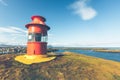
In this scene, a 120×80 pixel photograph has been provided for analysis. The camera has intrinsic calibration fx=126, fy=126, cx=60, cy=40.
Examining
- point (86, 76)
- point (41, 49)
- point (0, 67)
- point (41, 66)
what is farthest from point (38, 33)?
point (86, 76)

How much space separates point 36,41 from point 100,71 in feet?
32.7

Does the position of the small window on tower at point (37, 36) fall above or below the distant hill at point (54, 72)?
above

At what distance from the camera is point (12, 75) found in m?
13.7

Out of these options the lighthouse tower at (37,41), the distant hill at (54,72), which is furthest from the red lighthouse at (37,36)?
the distant hill at (54,72)

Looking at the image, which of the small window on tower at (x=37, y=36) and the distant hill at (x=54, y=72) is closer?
the distant hill at (x=54, y=72)

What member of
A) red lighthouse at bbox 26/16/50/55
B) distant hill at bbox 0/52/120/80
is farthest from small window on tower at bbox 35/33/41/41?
distant hill at bbox 0/52/120/80

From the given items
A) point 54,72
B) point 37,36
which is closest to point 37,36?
point 37,36

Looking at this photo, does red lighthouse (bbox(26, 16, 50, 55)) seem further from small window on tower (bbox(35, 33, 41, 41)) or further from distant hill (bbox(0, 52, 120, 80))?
distant hill (bbox(0, 52, 120, 80))

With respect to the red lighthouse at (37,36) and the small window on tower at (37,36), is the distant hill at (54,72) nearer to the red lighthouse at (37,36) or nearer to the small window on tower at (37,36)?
the red lighthouse at (37,36)

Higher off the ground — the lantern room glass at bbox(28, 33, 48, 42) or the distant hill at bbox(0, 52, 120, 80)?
the lantern room glass at bbox(28, 33, 48, 42)

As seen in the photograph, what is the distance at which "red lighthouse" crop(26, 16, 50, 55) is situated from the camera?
18706 millimetres

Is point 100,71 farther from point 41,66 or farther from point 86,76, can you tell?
point 41,66

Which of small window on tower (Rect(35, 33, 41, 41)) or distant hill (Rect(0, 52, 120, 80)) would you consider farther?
small window on tower (Rect(35, 33, 41, 41))

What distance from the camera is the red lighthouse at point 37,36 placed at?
61.4ft
